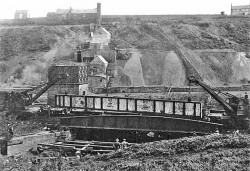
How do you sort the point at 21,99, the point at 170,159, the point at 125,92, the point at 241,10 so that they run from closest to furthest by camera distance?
1. the point at 170,159
2. the point at 21,99
3. the point at 125,92
4. the point at 241,10

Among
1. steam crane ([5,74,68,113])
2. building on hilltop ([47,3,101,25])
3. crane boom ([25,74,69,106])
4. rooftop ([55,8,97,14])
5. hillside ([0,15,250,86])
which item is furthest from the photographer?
rooftop ([55,8,97,14])

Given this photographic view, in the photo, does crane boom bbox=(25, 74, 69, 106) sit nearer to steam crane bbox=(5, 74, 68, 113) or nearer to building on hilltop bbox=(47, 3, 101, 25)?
steam crane bbox=(5, 74, 68, 113)

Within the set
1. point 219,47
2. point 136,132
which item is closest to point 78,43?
point 219,47

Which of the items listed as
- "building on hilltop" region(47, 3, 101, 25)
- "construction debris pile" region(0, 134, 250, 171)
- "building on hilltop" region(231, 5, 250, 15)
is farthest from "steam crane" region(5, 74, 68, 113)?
"building on hilltop" region(231, 5, 250, 15)

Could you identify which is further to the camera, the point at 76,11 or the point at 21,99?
the point at 76,11

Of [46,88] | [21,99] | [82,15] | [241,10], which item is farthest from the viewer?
[241,10]

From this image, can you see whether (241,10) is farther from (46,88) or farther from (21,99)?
(21,99)

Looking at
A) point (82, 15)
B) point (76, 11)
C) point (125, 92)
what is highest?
point (76, 11)

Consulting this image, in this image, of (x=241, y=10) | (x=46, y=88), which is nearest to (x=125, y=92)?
(x=46, y=88)
